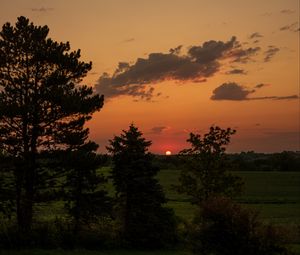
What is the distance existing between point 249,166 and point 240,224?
167 metres

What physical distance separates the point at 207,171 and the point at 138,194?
19.1 feet

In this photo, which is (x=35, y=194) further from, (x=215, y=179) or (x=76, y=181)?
(x=215, y=179)

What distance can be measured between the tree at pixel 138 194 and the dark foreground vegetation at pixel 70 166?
0.26ft

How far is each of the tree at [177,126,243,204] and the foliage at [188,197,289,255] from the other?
1581 centimetres

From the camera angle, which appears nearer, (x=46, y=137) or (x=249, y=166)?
(x=46, y=137)

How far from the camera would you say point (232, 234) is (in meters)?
20.6

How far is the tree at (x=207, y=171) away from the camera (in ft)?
125

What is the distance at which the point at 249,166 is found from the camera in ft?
601

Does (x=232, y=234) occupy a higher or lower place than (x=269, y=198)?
higher

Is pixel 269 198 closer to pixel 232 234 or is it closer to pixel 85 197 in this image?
pixel 85 197

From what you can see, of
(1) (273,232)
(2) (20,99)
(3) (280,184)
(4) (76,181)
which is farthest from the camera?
(3) (280,184)

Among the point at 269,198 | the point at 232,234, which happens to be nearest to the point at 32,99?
the point at 232,234

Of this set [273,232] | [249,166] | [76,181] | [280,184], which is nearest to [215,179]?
[76,181]

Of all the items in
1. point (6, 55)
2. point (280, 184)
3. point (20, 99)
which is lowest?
point (280, 184)
